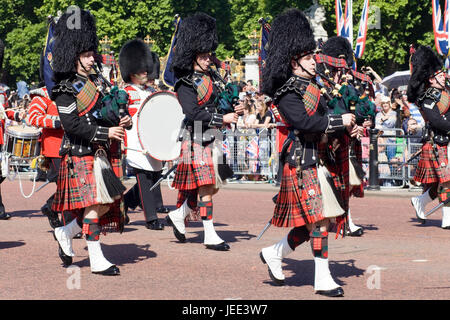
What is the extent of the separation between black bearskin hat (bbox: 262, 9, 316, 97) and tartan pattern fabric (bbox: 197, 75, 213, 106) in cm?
208

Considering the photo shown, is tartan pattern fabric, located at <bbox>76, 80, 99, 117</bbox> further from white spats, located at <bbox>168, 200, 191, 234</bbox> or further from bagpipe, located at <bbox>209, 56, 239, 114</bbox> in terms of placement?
white spats, located at <bbox>168, 200, 191, 234</bbox>

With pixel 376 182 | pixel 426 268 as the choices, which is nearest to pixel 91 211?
pixel 426 268

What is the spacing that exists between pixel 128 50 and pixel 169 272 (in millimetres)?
3636

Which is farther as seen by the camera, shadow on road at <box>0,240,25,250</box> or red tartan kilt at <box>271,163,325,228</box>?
shadow on road at <box>0,240,25,250</box>

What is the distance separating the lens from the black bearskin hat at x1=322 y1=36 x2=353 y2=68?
10305 mm

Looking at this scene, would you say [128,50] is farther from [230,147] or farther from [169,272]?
[230,147]

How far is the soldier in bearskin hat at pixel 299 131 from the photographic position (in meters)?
6.70

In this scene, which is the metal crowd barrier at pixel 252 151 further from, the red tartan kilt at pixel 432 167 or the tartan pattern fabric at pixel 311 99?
the tartan pattern fabric at pixel 311 99

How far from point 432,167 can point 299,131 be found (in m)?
4.38

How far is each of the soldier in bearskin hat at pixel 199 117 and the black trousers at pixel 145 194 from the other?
1.52m

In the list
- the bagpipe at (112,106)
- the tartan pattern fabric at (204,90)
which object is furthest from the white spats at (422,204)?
the bagpipe at (112,106)

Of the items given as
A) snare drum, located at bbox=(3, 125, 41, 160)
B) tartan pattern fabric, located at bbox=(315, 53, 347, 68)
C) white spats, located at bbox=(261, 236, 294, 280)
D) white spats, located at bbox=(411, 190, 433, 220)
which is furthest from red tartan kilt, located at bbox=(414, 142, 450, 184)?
snare drum, located at bbox=(3, 125, 41, 160)

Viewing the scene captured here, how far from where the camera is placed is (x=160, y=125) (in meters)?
10.9

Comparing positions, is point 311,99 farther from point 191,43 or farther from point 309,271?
point 191,43
